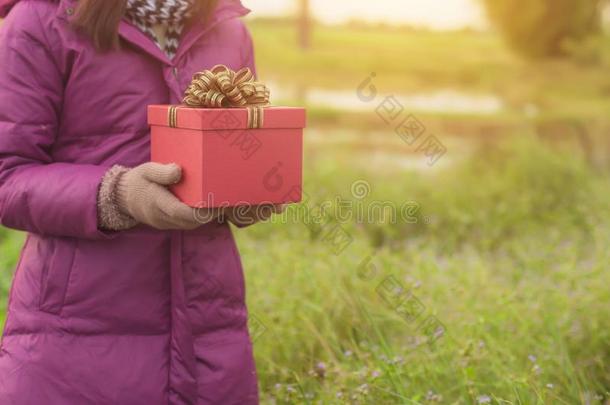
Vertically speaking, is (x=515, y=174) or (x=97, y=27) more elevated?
(x=97, y=27)

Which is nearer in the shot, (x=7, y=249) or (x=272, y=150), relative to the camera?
(x=272, y=150)

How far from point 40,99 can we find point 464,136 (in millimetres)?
5913

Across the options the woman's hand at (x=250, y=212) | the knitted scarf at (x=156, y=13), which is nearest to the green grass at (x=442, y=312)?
the woman's hand at (x=250, y=212)

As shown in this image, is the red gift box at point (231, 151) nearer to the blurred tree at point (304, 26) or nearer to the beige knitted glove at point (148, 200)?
the beige knitted glove at point (148, 200)

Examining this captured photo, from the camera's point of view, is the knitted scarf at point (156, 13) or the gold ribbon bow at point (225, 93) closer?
the gold ribbon bow at point (225, 93)

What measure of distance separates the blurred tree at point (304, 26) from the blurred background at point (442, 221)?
20 millimetres

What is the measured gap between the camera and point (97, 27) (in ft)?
4.85

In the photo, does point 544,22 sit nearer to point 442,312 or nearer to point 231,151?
point 442,312

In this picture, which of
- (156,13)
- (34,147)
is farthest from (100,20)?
(34,147)

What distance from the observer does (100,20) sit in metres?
1.48

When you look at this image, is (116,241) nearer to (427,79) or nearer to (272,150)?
(272,150)

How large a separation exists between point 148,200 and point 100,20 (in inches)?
13.4

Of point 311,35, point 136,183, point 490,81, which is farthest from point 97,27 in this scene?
point 490,81

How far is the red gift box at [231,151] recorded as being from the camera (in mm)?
1388
